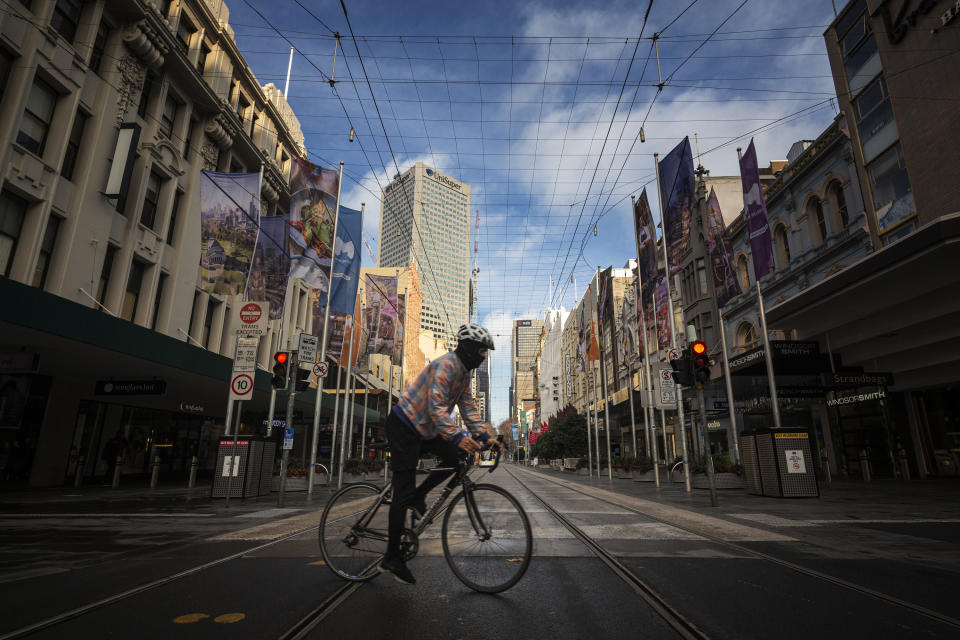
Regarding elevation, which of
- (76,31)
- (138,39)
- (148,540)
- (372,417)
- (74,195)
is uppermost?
(138,39)

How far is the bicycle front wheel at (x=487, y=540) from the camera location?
387 centimetres

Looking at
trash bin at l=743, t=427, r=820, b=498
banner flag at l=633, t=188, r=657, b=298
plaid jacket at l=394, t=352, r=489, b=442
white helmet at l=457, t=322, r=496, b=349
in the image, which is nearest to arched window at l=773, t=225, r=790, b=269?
banner flag at l=633, t=188, r=657, b=298

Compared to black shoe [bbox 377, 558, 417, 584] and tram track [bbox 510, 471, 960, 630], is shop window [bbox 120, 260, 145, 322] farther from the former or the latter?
tram track [bbox 510, 471, 960, 630]

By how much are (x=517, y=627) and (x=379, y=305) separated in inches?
900

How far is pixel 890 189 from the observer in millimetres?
17812

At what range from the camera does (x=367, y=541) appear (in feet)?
14.3

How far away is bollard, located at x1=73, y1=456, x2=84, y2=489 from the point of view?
58.1 feet

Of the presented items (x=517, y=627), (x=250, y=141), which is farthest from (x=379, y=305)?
(x=517, y=627)

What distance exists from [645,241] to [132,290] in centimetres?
2082

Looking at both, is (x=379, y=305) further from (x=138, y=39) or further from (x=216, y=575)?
(x=216, y=575)

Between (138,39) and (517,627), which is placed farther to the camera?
(138,39)

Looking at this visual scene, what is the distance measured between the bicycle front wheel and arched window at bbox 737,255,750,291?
29598mm

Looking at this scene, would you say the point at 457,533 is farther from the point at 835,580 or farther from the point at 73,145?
the point at 73,145

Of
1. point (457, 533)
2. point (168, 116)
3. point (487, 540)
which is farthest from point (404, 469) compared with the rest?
point (168, 116)
